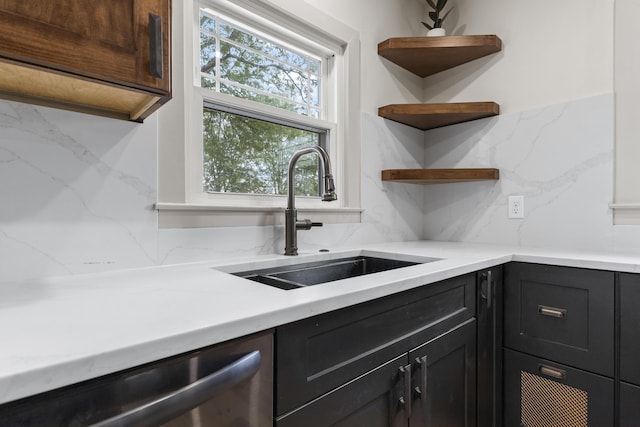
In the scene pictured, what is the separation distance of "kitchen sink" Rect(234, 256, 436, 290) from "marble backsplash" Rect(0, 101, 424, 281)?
0.59ft

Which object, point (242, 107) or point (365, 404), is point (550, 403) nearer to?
point (365, 404)

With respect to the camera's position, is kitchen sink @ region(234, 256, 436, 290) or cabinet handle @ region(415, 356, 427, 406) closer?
cabinet handle @ region(415, 356, 427, 406)

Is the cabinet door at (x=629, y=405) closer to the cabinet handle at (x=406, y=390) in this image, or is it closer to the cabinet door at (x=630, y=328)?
the cabinet door at (x=630, y=328)

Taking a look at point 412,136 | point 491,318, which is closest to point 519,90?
point 412,136

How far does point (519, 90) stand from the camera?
192 cm

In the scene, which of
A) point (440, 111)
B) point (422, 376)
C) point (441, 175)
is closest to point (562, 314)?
point (422, 376)

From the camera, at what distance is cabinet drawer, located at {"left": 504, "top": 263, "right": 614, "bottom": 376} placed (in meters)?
1.26

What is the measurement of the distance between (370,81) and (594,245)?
1.40 meters

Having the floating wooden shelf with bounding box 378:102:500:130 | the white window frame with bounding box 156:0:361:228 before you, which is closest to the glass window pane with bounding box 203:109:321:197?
the white window frame with bounding box 156:0:361:228

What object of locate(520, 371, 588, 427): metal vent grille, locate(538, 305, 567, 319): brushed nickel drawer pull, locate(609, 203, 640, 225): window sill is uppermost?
locate(609, 203, 640, 225): window sill

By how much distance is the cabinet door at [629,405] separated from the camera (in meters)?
1.21

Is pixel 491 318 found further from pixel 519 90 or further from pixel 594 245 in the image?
pixel 519 90

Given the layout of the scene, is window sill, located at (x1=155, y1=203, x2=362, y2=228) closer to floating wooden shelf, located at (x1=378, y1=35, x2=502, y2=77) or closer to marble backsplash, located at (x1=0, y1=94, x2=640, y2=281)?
marble backsplash, located at (x1=0, y1=94, x2=640, y2=281)

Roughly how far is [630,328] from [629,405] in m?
0.28
